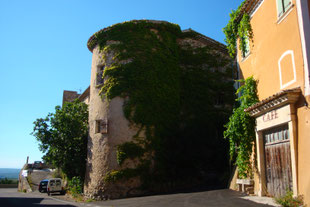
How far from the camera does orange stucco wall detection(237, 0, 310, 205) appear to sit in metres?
8.25

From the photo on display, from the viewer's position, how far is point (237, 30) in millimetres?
13914

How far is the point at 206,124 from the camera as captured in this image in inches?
759

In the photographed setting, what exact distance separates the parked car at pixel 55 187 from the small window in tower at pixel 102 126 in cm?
1012

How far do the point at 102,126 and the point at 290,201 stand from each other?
11.9m

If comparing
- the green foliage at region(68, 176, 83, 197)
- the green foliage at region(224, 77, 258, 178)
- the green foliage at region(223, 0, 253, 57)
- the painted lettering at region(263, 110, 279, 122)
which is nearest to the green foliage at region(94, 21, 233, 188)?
the green foliage at region(68, 176, 83, 197)

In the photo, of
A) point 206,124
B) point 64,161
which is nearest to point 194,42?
point 206,124

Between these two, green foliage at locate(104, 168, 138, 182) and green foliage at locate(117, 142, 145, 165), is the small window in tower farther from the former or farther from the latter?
green foliage at locate(104, 168, 138, 182)

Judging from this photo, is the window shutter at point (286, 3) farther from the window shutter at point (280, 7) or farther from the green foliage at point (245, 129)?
the green foliage at point (245, 129)

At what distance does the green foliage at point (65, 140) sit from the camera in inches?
807

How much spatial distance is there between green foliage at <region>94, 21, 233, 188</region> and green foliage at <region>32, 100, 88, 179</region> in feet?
15.4

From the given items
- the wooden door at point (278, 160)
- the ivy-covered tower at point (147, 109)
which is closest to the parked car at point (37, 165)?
the ivy-covered tower at point (147, 109)

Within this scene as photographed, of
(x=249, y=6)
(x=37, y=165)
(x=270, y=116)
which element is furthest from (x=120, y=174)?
(x=37, y=165)

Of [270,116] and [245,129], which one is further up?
[270,116]

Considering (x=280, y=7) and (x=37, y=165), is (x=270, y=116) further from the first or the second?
(x=37, y=165)
